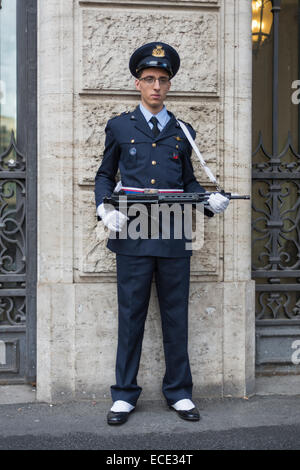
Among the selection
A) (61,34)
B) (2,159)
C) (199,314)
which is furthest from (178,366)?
(61,34)

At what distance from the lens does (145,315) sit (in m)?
4.13

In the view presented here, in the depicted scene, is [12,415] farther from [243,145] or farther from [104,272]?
[243,145]

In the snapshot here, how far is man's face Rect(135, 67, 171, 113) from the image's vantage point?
3.97 meters

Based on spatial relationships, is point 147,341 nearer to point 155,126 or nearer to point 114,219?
point 114,219

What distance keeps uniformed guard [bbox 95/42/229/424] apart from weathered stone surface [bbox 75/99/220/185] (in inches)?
11.1

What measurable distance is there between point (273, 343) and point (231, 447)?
1544 mm

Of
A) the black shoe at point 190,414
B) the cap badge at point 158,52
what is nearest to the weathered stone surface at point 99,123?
the cap badge at point 158,52

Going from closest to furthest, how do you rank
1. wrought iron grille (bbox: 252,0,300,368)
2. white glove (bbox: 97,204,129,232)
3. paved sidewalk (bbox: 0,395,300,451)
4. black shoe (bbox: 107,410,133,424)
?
paved sidewalk (bbox: 0,395,300,451) → white glove (bbox: 97,204,129,232) → black shoe (bbox: 107,410,133,424) → wrought iron grille (bbox: 252,0,300,368)

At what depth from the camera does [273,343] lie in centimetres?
500

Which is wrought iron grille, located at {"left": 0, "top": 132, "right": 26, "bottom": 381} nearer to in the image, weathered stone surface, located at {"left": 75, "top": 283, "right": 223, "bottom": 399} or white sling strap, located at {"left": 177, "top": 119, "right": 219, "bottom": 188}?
weathered stone surface, located at {"left": 75, "top": 283, "right": 223, "bottom": 399}

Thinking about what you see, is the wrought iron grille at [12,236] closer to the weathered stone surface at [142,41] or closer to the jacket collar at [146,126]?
the weathered stone surface at [142,41]

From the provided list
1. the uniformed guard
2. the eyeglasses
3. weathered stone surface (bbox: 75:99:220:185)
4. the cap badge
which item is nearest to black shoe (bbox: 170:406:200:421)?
the uniformed guard

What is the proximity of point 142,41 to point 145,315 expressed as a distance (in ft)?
6.39

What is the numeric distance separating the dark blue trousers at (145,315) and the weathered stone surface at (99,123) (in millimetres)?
748
